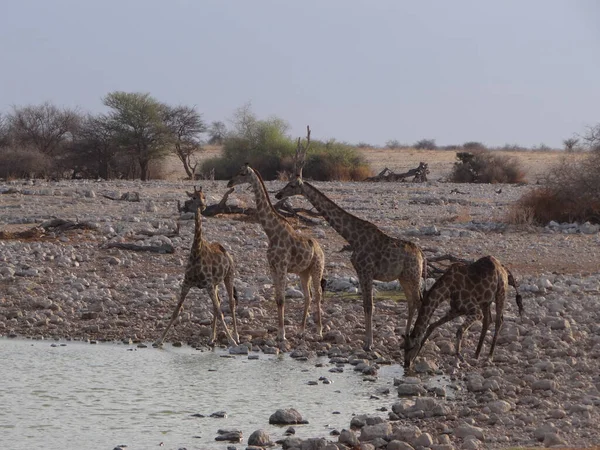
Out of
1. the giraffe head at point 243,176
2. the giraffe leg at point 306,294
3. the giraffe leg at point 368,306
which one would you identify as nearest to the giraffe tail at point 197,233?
the giraffe head at point 243,176

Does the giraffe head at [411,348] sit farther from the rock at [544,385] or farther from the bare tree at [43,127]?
the bare tree at [43,127]

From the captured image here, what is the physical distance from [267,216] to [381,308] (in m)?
2.24

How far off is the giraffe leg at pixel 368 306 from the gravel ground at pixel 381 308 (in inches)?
8.7

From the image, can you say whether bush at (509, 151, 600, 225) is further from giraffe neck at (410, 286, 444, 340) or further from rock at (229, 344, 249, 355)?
giraffe neck at (410, 286, 444, 340)

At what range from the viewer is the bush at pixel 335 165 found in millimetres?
39344

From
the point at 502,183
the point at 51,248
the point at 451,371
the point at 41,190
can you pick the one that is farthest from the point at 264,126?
the point at 451,371

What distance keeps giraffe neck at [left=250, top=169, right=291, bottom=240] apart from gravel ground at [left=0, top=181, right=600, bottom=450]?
3.94 feet

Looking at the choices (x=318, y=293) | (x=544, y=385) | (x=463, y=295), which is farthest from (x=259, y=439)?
(x=318, y=293)

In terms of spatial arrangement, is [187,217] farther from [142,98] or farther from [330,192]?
[142,98]

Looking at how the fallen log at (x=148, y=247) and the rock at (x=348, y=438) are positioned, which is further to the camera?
the fallen log at (x=148, y=247)

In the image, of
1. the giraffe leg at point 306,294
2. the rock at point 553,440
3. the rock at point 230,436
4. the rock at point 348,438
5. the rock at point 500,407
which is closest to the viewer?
the rock at point 553,440

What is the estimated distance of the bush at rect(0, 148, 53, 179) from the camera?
34406 mm

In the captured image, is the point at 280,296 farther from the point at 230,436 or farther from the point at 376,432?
the point at 376,432

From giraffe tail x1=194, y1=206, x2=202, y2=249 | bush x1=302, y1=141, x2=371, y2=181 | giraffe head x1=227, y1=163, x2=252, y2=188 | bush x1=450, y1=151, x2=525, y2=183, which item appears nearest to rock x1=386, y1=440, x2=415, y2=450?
giraffe tail x1=194, y1=206, x2=202, y2=249
